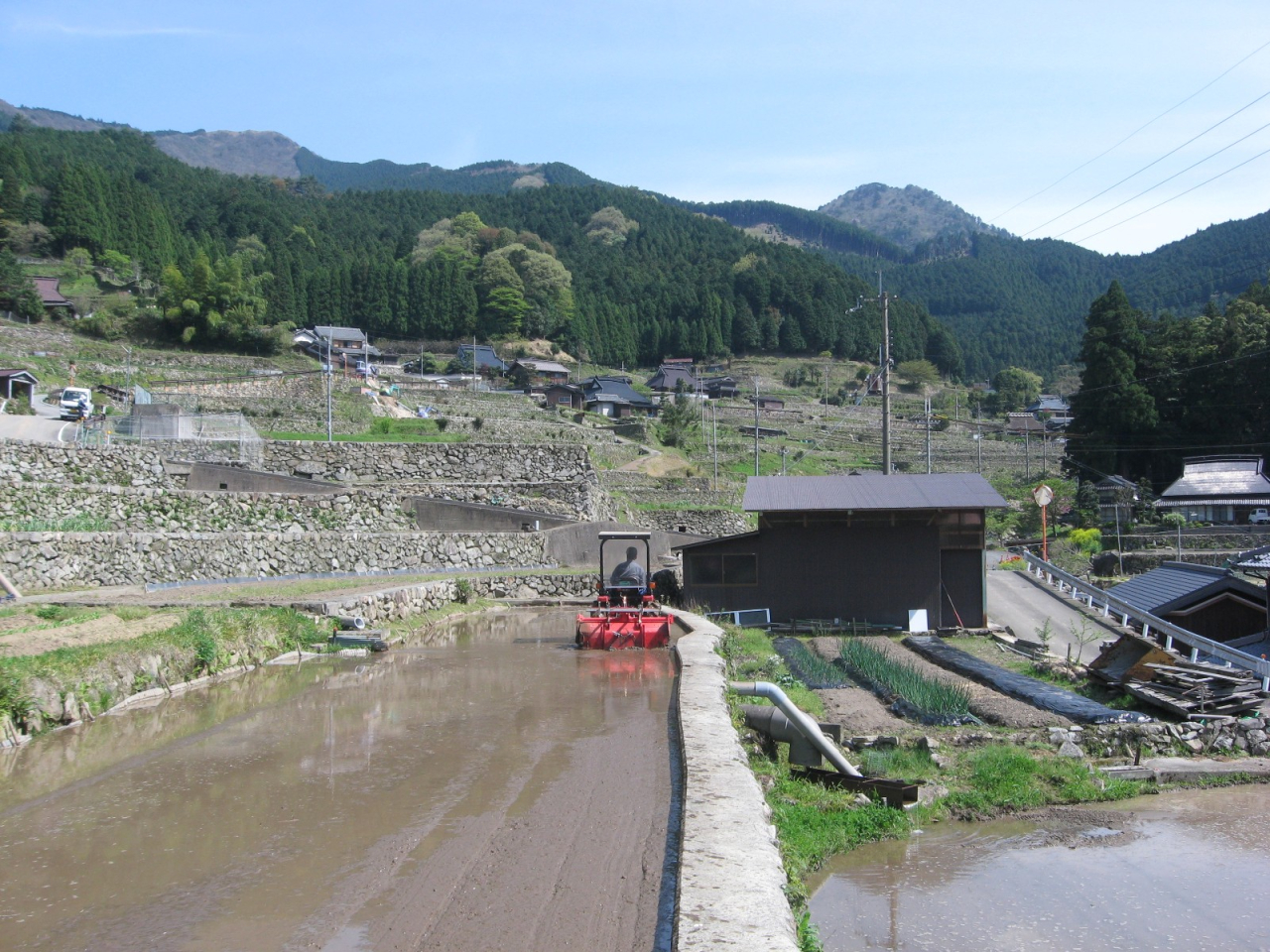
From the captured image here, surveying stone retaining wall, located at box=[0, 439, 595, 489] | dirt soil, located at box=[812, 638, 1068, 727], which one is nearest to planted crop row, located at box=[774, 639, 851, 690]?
dirt soil, located at box=[812, 638, 1068, 727]

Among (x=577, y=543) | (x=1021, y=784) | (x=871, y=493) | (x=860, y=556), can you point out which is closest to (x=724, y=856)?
(x=1021, y=784)

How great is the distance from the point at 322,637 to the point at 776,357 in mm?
94671

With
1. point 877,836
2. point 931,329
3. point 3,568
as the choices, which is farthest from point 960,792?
point 931,329

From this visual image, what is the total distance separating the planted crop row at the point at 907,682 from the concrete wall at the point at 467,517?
14.9 meters

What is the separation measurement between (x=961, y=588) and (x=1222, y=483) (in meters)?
26.2

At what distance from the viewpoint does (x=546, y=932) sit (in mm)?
4762

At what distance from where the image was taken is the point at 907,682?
13.6 metres

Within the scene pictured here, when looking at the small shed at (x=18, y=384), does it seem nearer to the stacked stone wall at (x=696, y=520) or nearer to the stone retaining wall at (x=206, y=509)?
the stone retaining wall at (x=206, y=509)

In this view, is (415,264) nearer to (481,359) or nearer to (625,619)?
(481,359)

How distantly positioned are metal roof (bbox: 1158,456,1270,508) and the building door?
24.6 m

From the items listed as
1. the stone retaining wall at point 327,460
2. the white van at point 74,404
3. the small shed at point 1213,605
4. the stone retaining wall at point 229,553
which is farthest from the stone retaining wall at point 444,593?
the white van at point 74,404

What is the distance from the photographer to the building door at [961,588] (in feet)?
69.5

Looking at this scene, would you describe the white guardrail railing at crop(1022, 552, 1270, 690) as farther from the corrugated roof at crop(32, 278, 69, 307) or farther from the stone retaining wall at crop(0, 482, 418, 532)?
the corrugated roof at crop(32, 278, 69, 307)

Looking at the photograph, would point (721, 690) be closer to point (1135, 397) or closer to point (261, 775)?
point (261, 775)
